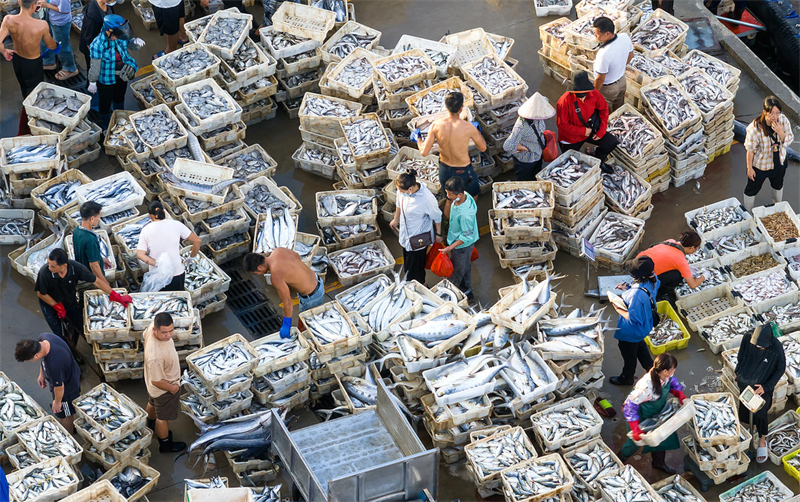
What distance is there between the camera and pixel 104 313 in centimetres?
1091

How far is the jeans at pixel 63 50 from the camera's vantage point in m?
14.4

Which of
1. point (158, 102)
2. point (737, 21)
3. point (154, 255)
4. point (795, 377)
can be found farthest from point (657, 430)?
point (737, 21)

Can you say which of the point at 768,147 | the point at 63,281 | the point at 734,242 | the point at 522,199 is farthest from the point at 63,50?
the point at 768,147

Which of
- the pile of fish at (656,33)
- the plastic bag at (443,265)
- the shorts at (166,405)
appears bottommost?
the shorts at (166,405)

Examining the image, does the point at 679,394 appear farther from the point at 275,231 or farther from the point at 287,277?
the point at 275,231

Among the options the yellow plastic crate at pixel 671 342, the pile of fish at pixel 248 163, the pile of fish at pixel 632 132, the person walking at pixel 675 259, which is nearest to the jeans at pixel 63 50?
the pile of fish at pixel 248 163

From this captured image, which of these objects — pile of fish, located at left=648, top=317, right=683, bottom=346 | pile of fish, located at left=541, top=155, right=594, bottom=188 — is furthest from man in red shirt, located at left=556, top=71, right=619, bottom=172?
pile of fish, located at left=648, top=317, right=683, bottom=346

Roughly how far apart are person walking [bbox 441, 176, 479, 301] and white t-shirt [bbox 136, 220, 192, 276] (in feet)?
9.26

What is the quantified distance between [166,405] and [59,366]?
1.07m

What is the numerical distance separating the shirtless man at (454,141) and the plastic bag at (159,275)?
315 cm

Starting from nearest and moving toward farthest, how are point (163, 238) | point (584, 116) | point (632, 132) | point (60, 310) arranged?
point (60, 310) → point (163, 238) → point (584, 116) → point (632, 132)

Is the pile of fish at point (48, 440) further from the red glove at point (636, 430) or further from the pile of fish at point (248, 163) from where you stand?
the red glove at point (636, 430)

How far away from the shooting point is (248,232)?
41.4 feet

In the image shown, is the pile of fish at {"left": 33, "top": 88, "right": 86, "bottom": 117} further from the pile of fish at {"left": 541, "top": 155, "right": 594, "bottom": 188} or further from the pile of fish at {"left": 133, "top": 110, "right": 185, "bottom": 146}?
the pile of fish at {"left": 541, "top": 155, "right": 594, "bottom": 188}
